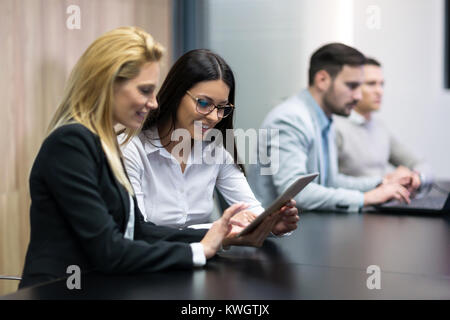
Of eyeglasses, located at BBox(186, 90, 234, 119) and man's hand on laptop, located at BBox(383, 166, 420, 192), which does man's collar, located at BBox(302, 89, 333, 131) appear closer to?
man's hand on laptop, located at BBox(383, 166, 420, 192)

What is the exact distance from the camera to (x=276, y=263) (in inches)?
60.9

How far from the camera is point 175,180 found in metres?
2.08

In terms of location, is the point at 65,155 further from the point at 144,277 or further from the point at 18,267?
the point at 18,267

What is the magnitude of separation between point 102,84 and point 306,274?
0.63m

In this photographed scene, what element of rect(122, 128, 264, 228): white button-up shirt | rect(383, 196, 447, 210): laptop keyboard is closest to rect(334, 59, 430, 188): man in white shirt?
rect(383, 196, 447, 210): laptop keyboard

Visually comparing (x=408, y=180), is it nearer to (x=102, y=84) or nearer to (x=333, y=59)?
(x=333, y=59)

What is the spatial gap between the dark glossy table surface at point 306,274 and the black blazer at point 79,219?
0.04 meters

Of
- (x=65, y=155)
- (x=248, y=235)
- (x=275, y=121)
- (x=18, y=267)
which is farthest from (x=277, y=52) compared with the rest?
(x=65, y=155)

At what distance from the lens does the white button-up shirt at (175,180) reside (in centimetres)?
200

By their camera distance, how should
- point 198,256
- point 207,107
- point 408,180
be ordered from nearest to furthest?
1. point 198,256
2. point 207,107
3. point 408,180

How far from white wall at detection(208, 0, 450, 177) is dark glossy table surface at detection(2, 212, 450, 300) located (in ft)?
9.67

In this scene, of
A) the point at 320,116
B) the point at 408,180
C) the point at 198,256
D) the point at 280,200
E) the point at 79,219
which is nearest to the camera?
the point at 79,219

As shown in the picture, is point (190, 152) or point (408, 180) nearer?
point (190, 152)

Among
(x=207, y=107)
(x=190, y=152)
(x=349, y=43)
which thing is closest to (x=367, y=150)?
(x=349, y=43)
